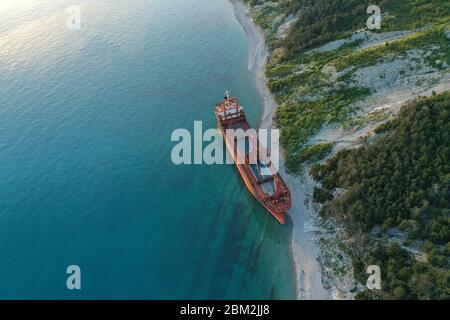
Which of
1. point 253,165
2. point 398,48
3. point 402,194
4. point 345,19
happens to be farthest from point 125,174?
point 345,19

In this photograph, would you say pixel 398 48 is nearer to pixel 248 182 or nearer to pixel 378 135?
pixel 378 135

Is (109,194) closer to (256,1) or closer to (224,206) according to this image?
(224,206)

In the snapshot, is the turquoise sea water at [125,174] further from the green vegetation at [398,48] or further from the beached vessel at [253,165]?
the green vegetation at [398,48]

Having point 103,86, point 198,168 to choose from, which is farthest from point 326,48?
point 103,86

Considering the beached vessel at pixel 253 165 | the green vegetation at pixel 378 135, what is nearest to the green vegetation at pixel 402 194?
the green vegetation at pixel 378 135

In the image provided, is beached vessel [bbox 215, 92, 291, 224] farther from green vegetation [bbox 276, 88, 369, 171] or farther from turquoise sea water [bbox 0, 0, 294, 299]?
green vegetation [bbox 276, 88, 369, 171]
